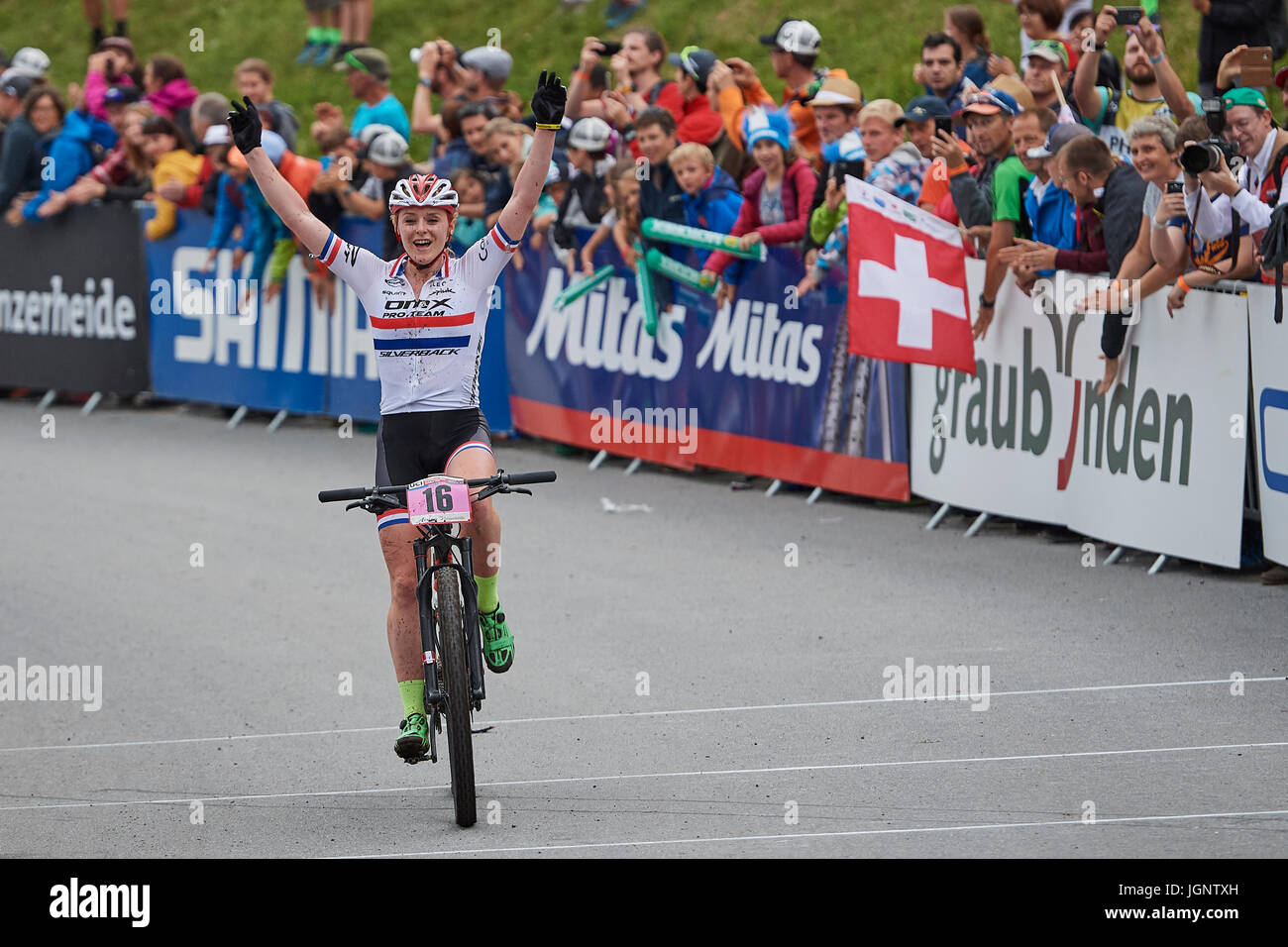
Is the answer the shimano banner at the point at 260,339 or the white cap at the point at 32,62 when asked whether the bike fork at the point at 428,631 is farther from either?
the white cap at the point at 32,62

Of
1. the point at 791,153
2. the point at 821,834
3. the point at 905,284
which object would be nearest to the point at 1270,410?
the point at 905,284

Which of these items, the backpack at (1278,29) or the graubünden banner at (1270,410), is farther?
the backpack at (1278,29)

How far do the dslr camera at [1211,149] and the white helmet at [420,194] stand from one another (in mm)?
4044

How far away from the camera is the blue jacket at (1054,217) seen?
37.5ft

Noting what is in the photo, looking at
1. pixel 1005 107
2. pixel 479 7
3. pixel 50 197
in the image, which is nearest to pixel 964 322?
pixel 1005 107

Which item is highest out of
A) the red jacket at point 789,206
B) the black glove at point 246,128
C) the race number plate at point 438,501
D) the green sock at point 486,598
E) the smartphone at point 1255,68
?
the smartphone at point 1255,68

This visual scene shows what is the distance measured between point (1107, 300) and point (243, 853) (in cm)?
603

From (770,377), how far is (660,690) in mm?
5004

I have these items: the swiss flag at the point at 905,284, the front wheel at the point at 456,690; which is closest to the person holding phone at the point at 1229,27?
the swiss flag at the point at 905,284

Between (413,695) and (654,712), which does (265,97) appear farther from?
(413,695)

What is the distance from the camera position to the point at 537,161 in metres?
7.48

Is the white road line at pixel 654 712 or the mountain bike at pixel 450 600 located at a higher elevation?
the mountain bike at pixel 450 600

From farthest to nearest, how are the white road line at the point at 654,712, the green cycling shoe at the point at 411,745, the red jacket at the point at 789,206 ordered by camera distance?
the red jacket at the point at 789,206
the white road line at the point at 654,712
the green cycling shoe at the point at 411,745
